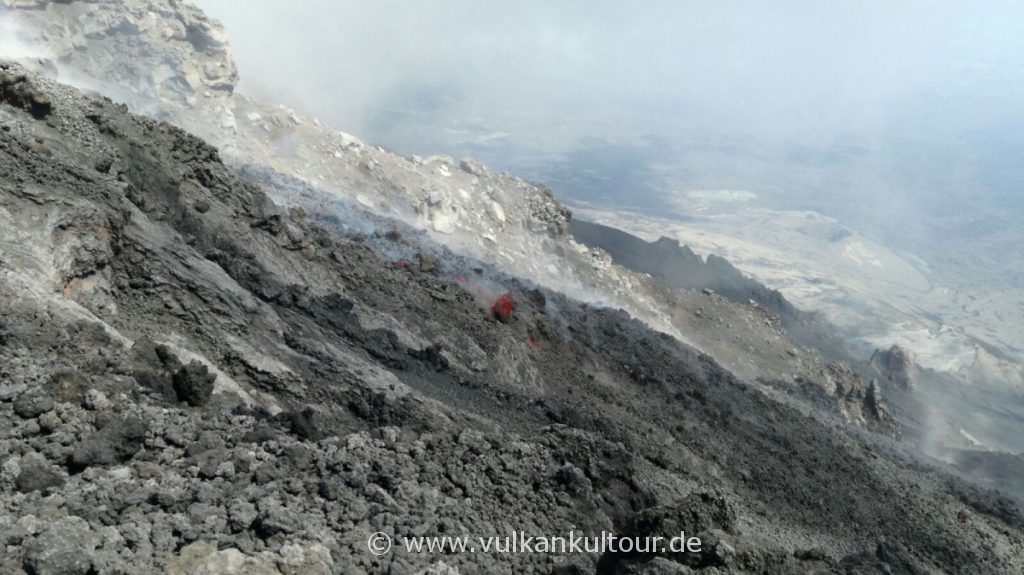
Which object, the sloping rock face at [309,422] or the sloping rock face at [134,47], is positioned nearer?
the sloping rock face at [309,422]

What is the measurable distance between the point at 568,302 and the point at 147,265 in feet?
48.2

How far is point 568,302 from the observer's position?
22375mm

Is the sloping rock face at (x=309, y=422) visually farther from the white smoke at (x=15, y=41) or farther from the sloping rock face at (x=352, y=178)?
the white smoke at (x=15, y=41)

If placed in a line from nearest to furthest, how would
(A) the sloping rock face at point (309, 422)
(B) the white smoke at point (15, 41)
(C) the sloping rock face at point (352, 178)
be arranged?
(A) the sloping rock face at point (309, 422), (B) the white smoke at point (15, 41), (C) the sloping rock face at point (352, 178)

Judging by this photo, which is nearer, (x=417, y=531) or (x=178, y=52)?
(x=417, y=531)

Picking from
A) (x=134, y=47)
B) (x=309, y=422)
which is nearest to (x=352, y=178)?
(x=134, y=47)

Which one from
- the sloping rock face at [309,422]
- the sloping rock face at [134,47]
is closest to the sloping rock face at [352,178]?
the sloping rock face at [134,47]

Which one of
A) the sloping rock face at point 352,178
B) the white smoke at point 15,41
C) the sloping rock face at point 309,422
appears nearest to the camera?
the sloping rock face at point 309,422

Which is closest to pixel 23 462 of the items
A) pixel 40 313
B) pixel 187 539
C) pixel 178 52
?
pixel 187 539

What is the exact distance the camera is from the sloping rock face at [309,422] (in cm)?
505

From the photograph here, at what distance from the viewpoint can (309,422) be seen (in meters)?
6.73

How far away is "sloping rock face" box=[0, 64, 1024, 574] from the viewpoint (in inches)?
199

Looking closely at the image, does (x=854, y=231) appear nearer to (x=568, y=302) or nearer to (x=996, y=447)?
(x=996, y=447)

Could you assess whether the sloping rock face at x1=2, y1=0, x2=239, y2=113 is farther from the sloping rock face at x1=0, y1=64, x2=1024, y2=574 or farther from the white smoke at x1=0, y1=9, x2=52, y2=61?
the sloping rock face at x1=0, y1=64, x2=1024, y2=574
